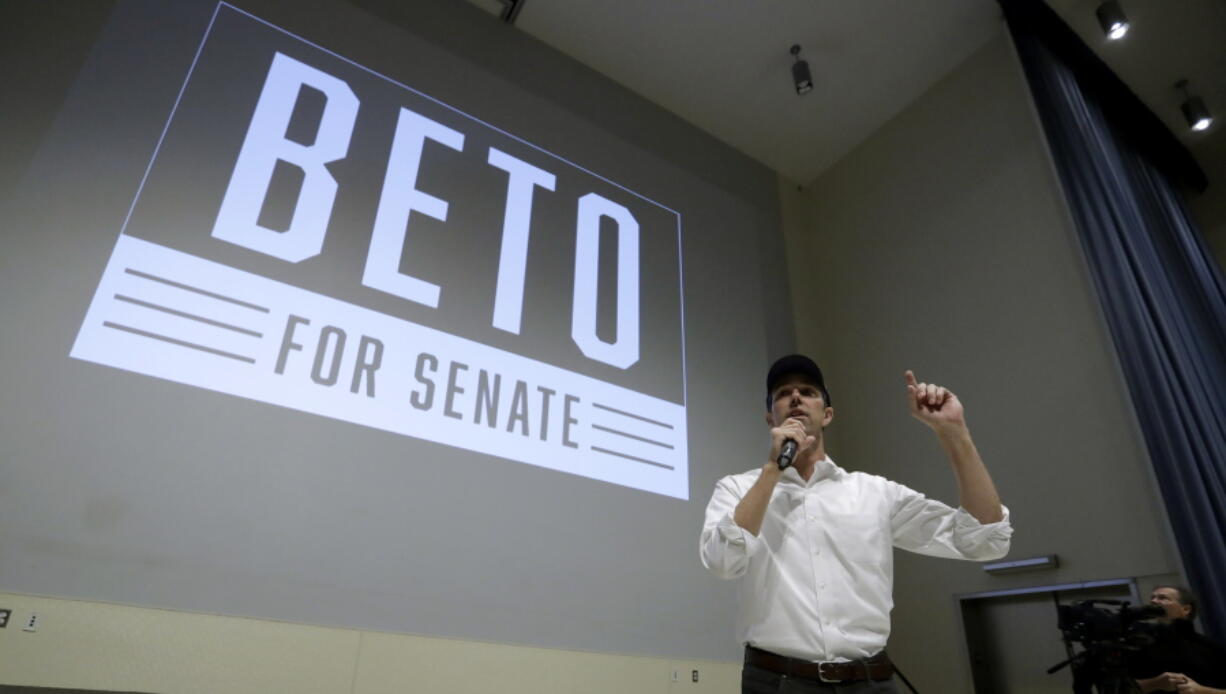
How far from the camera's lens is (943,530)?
1402mm

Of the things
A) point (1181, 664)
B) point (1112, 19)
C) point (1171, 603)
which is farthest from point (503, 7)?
point (1181, 664)

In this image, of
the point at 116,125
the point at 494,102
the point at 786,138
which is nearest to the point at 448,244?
the point at 494,102

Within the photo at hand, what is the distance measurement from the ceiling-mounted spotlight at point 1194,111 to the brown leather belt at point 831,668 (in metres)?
4.86

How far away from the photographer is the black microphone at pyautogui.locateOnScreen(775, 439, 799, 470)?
1.29 meters

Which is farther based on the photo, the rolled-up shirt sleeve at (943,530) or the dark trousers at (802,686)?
the rolled-up shirt sleeve at (943,530)

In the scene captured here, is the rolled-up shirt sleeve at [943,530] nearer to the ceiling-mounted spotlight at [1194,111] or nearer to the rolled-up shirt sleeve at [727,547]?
the rolled-up shirt sleeve at [727,547]

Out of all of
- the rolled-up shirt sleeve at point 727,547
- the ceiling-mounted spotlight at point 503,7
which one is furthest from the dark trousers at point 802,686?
the ceiling-mounted spotlight at point 503,7

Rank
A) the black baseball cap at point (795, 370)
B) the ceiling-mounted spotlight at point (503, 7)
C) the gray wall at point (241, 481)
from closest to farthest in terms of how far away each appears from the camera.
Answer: the black baseball cap at point (795, 370), the gray wall at point (241, 481), the ceiling-mounted spotlight at point (503, 7)

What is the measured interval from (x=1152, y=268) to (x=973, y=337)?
2.80 feet

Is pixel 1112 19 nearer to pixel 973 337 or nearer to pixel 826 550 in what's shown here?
pixel 973 337

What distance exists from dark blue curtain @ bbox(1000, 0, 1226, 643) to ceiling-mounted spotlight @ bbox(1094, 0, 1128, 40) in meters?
0.20

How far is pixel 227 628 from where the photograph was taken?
204 cm

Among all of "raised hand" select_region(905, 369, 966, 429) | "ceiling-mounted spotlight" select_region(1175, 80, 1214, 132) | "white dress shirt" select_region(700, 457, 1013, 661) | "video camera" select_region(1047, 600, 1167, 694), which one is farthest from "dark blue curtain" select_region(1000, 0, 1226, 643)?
"raised hand" select_region(905, 369, 966, 429)

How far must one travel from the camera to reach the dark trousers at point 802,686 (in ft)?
3.94
